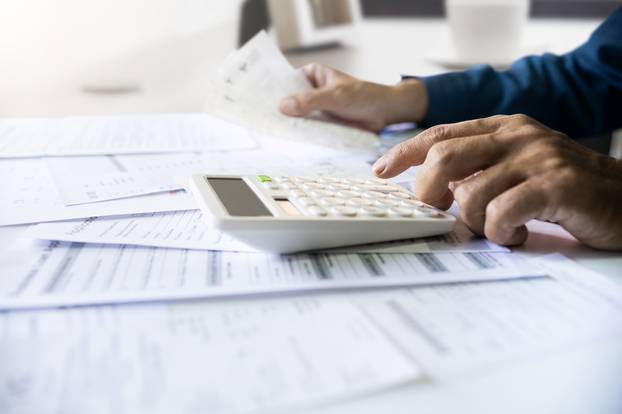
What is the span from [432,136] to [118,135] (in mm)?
470

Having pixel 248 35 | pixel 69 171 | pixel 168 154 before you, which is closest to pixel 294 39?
pixel 248 35

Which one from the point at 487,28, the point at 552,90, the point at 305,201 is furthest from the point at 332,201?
the point at 487,28

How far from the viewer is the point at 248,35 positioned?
3.80ft

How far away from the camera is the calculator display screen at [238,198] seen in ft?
1.36

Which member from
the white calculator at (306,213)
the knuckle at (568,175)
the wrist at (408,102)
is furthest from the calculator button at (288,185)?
the wrist at (408,102)

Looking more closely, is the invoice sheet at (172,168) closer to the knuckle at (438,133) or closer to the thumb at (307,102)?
the thumb at (307,102)

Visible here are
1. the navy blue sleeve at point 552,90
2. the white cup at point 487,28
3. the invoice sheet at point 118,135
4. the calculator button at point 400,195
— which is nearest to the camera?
the calculator button at point 400,195

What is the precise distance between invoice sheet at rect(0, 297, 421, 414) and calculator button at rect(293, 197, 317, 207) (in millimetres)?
98

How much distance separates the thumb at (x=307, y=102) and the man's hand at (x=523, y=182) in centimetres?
31

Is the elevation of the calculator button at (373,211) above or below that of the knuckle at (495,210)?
above

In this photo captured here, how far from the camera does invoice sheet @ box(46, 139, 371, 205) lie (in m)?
0.57

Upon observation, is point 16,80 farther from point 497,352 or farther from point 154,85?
point 497,352

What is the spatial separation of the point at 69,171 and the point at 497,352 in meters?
0.50

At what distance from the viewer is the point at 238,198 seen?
17.5 inches
